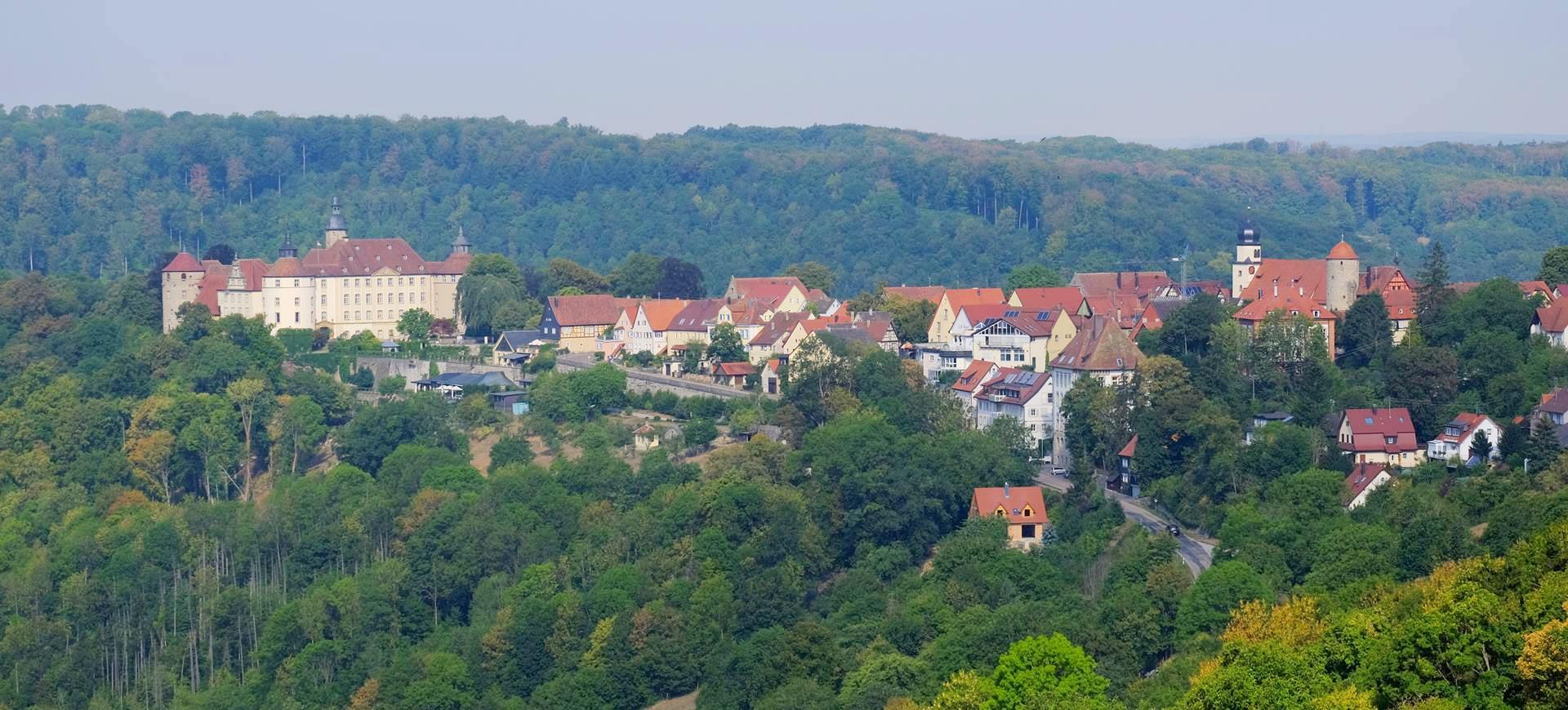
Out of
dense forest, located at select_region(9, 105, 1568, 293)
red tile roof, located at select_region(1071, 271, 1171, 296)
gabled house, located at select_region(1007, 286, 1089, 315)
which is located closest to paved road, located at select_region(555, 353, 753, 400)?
gabled house, located at select_region(1007, 286, 1089, 315)

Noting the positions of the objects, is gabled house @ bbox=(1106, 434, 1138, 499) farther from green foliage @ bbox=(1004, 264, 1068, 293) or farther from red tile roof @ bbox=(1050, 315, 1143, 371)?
green foliage @ bbox=(1004, 264, 1068, 293)

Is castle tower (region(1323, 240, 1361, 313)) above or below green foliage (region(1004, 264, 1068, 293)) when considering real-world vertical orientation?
above

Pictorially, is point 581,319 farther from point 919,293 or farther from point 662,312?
point 919,293

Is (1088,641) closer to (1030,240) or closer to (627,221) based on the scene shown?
(1030,240)

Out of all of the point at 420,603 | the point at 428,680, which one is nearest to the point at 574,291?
the point at 420,603

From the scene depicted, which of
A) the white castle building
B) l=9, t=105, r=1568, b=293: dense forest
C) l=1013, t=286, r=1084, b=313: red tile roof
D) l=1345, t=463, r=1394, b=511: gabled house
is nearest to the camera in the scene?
l=1345, t=463, r=1394, b=511: gabled house

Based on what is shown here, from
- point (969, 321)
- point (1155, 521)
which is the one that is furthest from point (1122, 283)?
point (1155, 521)

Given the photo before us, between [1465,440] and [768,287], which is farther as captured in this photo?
[768,287]

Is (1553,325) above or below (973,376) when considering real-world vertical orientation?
above
